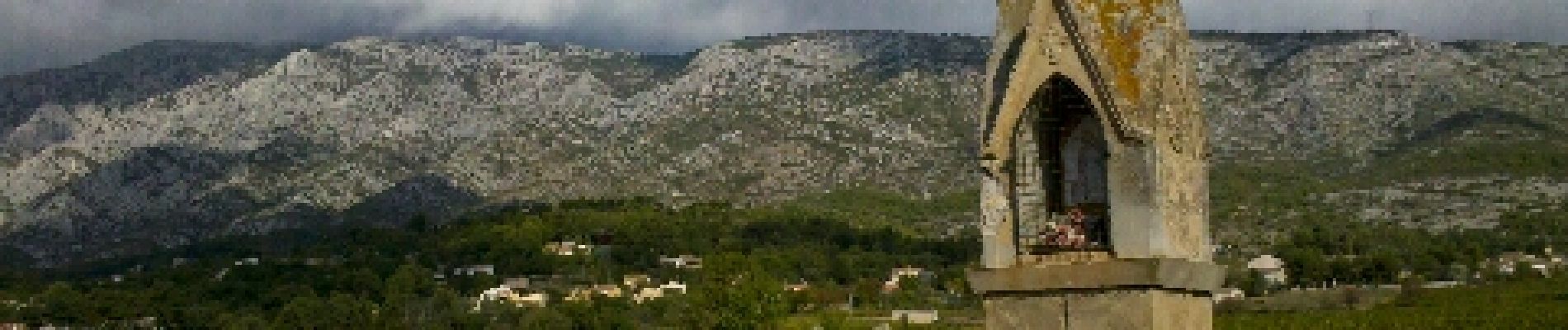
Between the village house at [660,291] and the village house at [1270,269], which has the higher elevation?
the village house at [1270,269]

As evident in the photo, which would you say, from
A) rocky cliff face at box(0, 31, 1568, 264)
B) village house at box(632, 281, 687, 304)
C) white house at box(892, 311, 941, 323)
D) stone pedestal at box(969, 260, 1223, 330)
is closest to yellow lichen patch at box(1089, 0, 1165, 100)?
stone pedestal at box(969, 260, 1223, 330)

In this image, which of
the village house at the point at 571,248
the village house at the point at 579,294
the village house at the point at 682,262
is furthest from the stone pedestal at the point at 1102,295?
the village house at the point at 571,248

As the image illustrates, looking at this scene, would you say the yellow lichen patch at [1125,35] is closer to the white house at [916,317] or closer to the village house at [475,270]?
the white house at [916,317]

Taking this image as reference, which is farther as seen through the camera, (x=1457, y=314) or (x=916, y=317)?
(x=916, y=317)

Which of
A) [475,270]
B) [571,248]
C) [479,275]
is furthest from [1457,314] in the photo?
[475,270]

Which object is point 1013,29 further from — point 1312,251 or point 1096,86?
point 1312,251

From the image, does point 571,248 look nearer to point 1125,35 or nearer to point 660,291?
point 660,291

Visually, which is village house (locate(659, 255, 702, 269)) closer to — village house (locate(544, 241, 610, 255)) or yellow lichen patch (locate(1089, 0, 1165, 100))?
village house (locate(544, 241, 610, 255))

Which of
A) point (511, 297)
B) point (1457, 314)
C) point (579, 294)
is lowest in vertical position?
point (511, 297)
